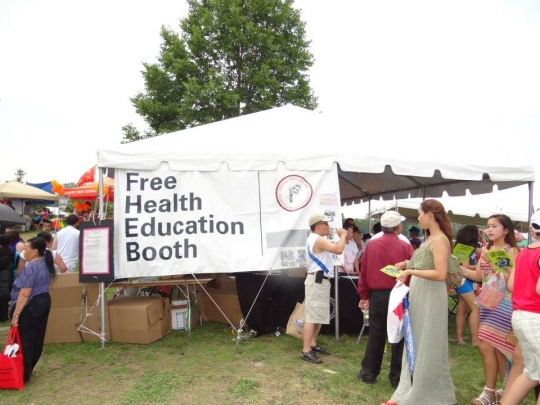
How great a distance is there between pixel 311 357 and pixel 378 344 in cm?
96

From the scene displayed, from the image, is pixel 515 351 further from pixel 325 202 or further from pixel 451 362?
pixel 325 202

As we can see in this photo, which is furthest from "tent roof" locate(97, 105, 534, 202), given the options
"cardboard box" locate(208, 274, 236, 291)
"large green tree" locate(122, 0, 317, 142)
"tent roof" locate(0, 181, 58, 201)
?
"tent roof" locate(0, 181, 58, 201)

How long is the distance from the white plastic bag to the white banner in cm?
212

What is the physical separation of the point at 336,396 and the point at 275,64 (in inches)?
519

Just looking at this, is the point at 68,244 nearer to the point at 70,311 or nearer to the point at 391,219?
the point at 70,311

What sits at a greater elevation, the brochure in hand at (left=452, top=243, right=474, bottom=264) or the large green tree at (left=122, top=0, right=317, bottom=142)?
the large green tree at (left=122, top=0, right=317, bottom=142)

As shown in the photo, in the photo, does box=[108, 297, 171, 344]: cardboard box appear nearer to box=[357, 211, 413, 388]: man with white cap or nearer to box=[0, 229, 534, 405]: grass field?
box=[0, 229, 534, 405]: grass field

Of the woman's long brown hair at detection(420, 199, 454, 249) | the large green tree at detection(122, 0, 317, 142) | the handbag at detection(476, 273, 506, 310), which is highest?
the large green tree at detection(122, 0, 317, 142)

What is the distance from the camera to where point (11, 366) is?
3906 mm

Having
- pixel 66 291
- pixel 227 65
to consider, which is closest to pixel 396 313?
pixel 66 291

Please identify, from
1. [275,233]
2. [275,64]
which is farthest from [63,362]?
[275,64]

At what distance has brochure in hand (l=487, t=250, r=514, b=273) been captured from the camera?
3.40 metres

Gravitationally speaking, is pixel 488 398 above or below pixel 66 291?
below

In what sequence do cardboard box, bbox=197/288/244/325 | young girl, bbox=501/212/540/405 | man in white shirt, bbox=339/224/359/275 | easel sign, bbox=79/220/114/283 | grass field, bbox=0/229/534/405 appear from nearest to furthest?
young girl, bbox=501/212/540/405 < grass field, bbox=0/229/534/405 < easel sign, bbox=79/220/114/283 < cardboard box, bbox=197/288/244/325 < man in white shirt, bbox=339/224/359/275
